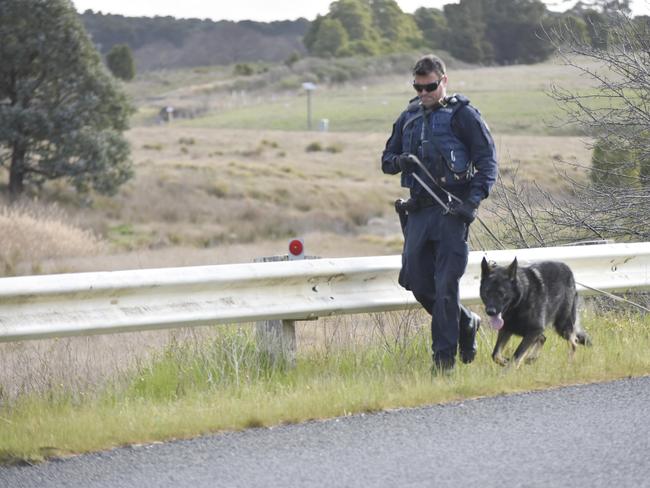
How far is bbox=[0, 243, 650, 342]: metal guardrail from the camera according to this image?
20.5 ft

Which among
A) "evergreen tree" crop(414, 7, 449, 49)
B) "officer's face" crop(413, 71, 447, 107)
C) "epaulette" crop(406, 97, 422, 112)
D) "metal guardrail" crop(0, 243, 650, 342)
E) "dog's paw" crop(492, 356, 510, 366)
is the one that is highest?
"evergreen tree" crop(414, 7, 449, 49)

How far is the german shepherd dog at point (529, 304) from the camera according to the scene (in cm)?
725

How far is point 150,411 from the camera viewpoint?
608cm

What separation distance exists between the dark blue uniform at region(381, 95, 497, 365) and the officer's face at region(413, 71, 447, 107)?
8 cm

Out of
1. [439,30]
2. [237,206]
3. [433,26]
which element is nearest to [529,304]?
[237,206]

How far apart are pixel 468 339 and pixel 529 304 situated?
429 mm

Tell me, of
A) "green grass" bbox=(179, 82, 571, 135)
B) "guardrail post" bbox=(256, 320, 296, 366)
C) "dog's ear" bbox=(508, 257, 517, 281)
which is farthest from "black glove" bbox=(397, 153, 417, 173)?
"green grass" bbox=(179, 82, 571, 135)

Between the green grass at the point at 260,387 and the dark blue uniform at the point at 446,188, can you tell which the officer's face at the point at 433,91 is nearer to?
the dark blue uniform at the point at 446,188

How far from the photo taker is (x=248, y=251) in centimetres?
3092

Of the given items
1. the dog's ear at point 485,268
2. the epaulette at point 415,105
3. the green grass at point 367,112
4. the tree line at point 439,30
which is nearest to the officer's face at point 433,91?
the epaulette at point 415,105

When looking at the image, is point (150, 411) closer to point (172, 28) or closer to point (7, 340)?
point (7, 340)

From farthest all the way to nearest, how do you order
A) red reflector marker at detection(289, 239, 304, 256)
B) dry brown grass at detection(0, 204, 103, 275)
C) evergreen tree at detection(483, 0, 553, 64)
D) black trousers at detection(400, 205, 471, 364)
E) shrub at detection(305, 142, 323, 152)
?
evergreen tree at detection(483, 0, 553, 64) → shrub at detection(305, 142, 323, 152) → dry brown grass at detection(0, 204, 103, 275) → red reflector marker at detection(289, 239, 304, 256) → black trousers at detection(400, 205, 471, 364)

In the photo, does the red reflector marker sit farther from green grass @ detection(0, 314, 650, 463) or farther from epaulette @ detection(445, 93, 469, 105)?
epaulette @ detection(445, 93, 469, 105)

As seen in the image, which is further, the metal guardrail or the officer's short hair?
the officer's short hair
